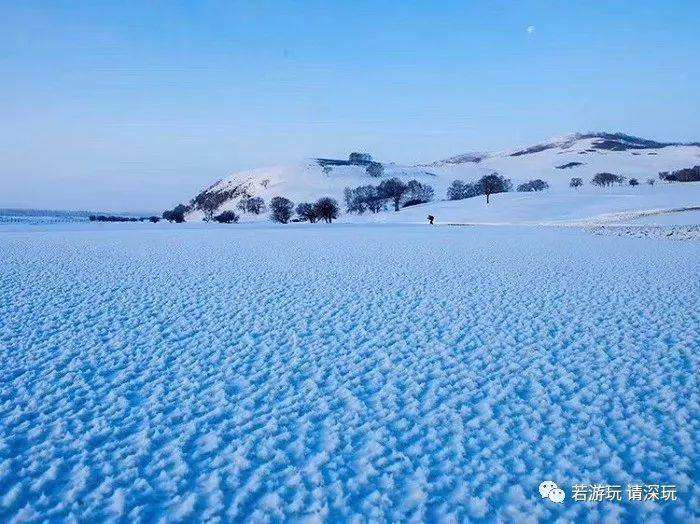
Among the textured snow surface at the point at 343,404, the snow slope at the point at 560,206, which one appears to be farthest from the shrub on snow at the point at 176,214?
the textured snow surface at the point at 343,404

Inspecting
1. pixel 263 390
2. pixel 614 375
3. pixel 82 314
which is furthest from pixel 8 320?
pixel 614 375

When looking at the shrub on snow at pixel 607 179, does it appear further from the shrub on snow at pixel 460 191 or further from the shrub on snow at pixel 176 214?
A: the shrub on snow at pixel 176 214

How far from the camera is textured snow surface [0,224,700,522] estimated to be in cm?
435

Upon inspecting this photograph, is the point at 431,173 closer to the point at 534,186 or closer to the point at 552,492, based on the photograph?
the point at 534,186

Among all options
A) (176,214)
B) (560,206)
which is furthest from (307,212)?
(176,214)

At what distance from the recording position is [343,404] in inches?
241

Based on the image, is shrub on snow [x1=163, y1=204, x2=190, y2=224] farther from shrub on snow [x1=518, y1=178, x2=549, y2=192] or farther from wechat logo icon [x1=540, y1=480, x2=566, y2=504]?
wechat logo icon [x1=540, y1=480, x2=566, y2=504]

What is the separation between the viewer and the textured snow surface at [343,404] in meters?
4.35

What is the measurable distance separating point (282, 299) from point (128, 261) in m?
11.5

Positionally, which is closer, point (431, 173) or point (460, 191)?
point (460, 191)

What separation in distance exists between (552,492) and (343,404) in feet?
8.56

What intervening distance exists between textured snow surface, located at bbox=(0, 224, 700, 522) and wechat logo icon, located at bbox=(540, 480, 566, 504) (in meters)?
0.09

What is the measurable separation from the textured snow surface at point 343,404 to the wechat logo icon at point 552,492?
0.28 feet

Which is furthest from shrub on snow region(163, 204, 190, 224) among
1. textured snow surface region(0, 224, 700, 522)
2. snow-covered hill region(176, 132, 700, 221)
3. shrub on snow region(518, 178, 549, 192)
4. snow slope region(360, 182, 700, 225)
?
textured snow surface region(0, 224, 700, 522)
